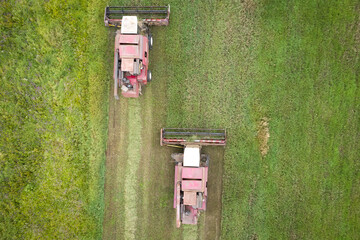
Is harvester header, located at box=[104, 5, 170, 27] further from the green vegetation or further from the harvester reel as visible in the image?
the harvester reel

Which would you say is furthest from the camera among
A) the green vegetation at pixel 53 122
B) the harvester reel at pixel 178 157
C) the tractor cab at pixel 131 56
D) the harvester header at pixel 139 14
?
the green vegetation at pixel 53 122

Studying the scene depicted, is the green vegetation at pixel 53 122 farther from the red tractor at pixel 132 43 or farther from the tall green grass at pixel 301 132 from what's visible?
the tall green grass at pixel 301 132

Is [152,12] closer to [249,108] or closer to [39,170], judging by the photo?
[249,108]

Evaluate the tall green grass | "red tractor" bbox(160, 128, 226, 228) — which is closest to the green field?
the tall green grass

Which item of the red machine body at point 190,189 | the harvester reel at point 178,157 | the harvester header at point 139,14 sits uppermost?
the harvester header at point 139,14

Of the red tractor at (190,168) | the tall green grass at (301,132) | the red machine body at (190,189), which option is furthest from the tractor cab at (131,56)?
the tall green grass at (301,132)

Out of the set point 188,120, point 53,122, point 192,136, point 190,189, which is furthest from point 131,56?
point 190,189
